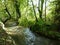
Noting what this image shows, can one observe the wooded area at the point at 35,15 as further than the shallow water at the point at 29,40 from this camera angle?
Yes

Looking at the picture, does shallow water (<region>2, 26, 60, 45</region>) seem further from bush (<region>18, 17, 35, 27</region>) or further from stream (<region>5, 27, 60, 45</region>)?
bush (<region>18, 17, 35, 27</region>)

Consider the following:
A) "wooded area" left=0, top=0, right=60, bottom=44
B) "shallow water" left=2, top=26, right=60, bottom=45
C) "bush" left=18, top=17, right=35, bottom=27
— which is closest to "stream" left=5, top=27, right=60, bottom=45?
"shallow water" left=2, top=26, right=60, bottom=45

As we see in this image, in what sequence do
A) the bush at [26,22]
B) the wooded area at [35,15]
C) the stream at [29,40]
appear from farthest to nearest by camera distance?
the bush at [26,22] → the wooded area at [35,15] → the stream at [29,40]

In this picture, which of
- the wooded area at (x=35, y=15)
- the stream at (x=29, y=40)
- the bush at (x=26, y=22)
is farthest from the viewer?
Answer: the bush at (x=26, y=22)

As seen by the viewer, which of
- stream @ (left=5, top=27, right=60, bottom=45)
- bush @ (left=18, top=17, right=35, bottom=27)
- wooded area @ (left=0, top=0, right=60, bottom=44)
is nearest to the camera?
stream @ (left=5, top=27, right=60, bottom=45)

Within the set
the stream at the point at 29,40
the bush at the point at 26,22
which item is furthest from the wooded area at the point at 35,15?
the stream at the point at 29,40

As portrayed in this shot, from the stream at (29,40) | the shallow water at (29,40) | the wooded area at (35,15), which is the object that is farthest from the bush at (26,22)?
the stream at (29,40)

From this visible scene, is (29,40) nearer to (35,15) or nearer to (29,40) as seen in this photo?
(29,40)

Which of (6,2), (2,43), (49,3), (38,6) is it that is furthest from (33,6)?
(2,43)

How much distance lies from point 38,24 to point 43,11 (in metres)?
4.44

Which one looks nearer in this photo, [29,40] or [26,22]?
[29,40]

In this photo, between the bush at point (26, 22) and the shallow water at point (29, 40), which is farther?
the bush at point (26, 22)

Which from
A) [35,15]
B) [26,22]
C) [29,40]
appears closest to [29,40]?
[29,40]

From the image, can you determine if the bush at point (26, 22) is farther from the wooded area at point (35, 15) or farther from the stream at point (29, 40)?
the stream at point (29, 40)
